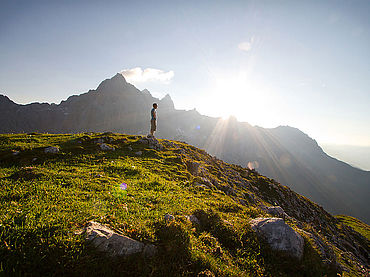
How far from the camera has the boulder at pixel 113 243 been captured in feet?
17.7

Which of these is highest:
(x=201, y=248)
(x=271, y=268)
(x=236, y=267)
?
(x=201, y=248)

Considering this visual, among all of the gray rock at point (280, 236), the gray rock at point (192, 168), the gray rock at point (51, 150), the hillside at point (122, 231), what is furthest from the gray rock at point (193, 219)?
the gray rock at point (51, 150)

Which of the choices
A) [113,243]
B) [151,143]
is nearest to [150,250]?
[113,243]

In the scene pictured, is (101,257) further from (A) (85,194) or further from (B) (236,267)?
(A) (85,194)

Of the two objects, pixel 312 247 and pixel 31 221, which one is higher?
pixel 31 221

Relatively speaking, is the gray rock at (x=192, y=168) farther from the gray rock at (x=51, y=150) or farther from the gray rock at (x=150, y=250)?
the gray rock at (x=150, y=250)

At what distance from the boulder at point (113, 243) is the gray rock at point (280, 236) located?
6.50m

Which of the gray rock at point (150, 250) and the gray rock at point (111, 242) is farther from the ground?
the gray rock at point (111, 242)

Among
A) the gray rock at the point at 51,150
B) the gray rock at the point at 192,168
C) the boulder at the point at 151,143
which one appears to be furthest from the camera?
the boulder at the point at 151,143

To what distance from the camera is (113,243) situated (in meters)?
5.54

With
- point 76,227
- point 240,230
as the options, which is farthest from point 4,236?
point 240,230

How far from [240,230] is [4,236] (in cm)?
1014

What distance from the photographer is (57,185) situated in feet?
34.9

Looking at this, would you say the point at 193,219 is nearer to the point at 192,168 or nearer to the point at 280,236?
the point at 280,236
